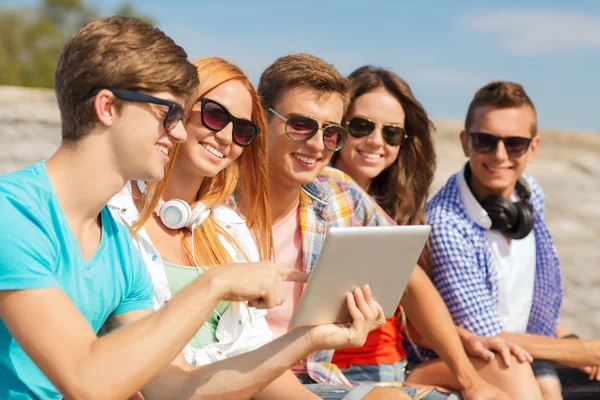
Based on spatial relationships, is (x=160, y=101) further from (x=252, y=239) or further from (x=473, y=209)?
(x=473, y=209)

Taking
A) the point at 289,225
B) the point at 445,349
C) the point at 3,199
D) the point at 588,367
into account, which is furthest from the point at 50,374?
the point at 588,367

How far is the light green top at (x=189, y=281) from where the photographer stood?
8.42ft

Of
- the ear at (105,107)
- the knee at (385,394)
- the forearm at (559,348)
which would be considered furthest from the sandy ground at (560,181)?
the ear at (105,107)

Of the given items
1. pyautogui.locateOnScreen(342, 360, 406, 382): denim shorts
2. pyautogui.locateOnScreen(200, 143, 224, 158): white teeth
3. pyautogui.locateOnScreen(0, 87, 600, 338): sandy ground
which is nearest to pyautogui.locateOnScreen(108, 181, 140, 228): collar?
pyautogui.locateOnScreen(200, 143, 224, 158): white teeth

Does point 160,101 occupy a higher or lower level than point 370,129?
higher

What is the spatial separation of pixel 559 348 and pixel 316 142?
5.35ft

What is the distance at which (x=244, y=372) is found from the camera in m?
2.24

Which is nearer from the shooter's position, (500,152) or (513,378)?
(513,378)

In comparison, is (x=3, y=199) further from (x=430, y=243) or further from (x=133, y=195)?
(x=430, y=243)

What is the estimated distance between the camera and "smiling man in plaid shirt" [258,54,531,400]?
3.19m

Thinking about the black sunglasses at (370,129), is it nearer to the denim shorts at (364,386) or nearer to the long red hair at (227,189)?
the long red hair at (227,189)

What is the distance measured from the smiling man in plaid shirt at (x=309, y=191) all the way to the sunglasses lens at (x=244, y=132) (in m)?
0.45

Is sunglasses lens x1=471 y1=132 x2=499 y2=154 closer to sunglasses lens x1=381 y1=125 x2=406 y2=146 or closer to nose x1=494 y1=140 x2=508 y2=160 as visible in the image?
nose x1=494 y1=140 x2=508 y2=160

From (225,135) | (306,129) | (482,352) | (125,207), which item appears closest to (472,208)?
(482,352)
